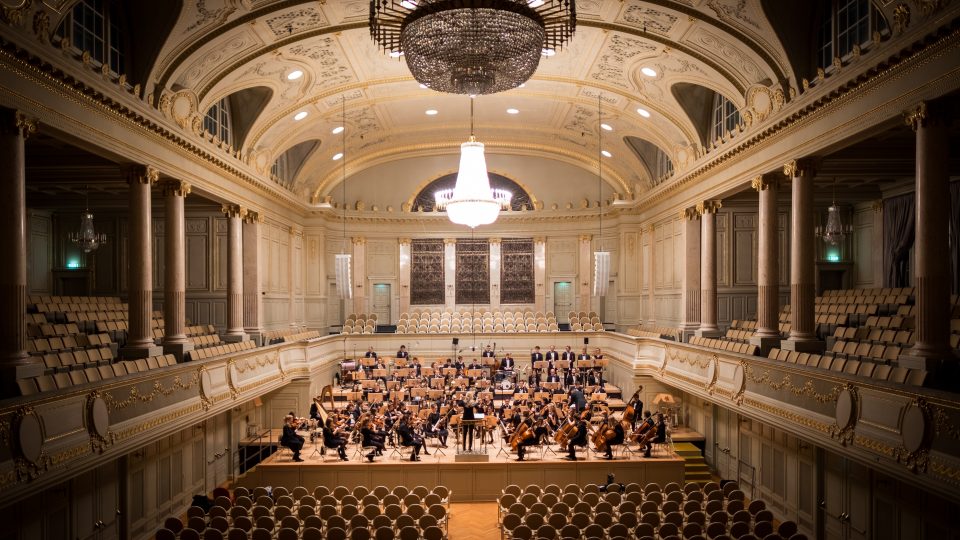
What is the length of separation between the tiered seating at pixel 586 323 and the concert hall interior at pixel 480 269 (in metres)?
0.18

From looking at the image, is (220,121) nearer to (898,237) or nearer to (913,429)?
(913,429)

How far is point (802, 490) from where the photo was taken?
13219 millimetres

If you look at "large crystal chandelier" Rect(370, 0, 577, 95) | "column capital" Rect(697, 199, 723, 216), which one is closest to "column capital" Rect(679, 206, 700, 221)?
"column capital" Rect(697, 199, 723, 216)

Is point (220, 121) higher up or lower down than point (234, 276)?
higher up

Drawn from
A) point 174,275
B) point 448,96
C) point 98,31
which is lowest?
point 174,275

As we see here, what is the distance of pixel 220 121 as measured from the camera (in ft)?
58.2

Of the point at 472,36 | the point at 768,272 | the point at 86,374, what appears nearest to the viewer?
the point at 472,36

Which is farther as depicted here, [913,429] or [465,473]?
[465,473]

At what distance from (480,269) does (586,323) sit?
5.38 metres

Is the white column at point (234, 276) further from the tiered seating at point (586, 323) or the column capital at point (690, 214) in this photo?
the column capital at point (690, 214)

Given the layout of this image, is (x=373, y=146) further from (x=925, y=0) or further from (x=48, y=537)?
(x=925, y=0)

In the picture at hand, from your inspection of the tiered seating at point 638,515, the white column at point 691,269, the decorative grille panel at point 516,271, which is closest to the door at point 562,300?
the decorative grille panel at point 516,271

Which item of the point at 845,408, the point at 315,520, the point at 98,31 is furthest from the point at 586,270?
the point at 98,31

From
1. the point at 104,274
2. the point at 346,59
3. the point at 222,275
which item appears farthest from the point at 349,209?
the point at 346,59
